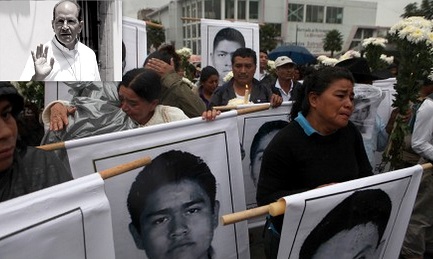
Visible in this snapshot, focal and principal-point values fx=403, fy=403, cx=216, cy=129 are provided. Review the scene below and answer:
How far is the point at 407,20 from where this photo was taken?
3.16 m

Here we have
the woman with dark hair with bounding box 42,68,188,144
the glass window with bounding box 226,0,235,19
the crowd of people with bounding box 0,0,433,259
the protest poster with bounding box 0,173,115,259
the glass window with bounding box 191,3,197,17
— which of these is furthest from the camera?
the glass window with bounding box 226,0,235,19

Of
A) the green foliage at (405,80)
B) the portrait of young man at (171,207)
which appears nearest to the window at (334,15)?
the green foliage at (405,80)

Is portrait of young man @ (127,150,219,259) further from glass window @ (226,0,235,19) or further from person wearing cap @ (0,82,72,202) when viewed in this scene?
glass window @ (226,0,235,19)

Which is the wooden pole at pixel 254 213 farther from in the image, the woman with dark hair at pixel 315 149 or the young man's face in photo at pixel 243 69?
the young man's face in photo at pixel 243 69

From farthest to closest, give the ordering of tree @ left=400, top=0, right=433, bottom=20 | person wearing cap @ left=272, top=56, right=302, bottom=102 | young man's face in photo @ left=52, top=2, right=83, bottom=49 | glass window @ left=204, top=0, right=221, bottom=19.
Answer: glass window @ left=204, top=0, right=221, bottom=19 → tree @ left=400, top=0, right=433, bottom=20 → person wearing cap @ left=272, top=56, right=302, bottom=102 → young man's face in photo @ left=52, top=2, right=83, bottom=49

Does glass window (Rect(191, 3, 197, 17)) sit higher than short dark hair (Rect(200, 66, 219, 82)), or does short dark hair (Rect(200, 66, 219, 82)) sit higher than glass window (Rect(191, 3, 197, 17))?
glass window (Rect(191, 3, 197, 17))

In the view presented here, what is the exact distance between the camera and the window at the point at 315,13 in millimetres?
62463

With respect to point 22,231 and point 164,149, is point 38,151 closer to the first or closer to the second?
point 22,231

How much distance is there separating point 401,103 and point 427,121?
25 centimetres

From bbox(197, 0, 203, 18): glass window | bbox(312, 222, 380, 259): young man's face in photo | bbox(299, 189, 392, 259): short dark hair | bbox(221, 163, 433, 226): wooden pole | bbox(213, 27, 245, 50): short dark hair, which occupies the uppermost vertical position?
bbox(197, 0, 203, 18): glass window

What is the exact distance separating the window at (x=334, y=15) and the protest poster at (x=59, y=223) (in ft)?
221

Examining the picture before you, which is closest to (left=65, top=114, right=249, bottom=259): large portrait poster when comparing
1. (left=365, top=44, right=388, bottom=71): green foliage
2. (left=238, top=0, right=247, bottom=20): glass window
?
(left=365, top=44, right=388, bottom=71): green foliage

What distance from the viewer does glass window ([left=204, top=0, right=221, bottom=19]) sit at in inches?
2120

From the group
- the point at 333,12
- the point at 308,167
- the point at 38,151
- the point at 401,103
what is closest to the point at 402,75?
the point at 401,103
